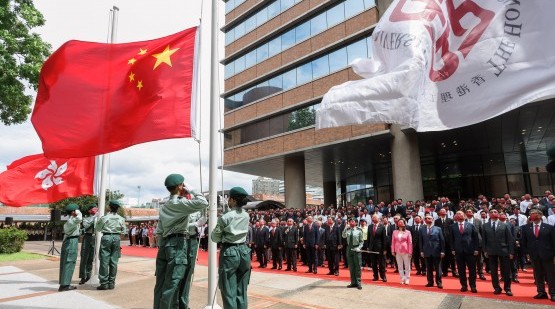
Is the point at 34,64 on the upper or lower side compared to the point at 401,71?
upper

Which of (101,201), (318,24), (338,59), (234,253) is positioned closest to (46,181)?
(101,201)

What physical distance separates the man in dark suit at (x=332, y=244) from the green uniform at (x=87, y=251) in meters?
7.01

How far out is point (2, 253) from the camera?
16875 millimetres

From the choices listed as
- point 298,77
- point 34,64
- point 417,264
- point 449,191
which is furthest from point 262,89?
point 417,264

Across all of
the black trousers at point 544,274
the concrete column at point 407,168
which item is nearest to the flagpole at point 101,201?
the black trousers at point 544,274

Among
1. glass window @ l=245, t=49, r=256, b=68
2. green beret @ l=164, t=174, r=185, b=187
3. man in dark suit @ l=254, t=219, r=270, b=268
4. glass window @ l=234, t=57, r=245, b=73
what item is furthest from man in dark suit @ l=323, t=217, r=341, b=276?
glass window @ l=234, t=57, r=245, b=73

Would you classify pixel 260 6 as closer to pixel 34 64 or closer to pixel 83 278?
pixel 34 64

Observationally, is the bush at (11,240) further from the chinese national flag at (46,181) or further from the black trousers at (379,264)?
the black trousers at (379,264)

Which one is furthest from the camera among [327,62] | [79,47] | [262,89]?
[262,89]

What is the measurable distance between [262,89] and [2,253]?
65.1 ft

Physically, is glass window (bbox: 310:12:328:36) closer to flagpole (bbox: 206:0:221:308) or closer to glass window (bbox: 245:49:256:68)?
glass window (bbox: 245:49:256:68)

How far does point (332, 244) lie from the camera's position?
38.9ft

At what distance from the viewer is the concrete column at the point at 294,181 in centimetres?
2739

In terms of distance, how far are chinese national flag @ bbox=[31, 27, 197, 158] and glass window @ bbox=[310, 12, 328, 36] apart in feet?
66.0
